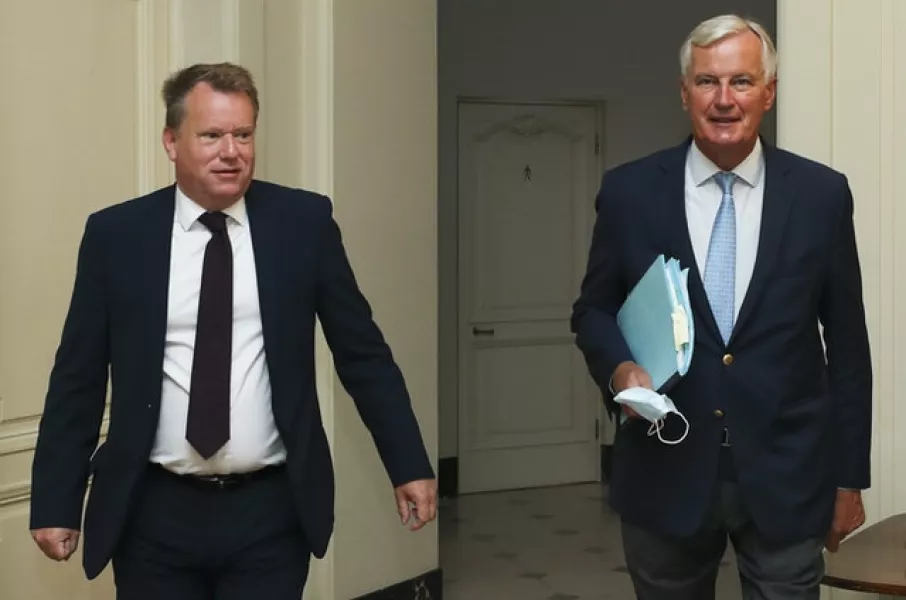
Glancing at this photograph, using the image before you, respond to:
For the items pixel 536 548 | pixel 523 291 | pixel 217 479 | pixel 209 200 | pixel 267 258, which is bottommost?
pixel 536 548

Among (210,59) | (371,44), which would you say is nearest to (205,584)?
(210,59)

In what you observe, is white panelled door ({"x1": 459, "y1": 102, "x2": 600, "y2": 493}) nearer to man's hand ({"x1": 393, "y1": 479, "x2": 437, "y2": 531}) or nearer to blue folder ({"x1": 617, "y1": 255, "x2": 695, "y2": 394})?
man's hand ({"x1": 393, "y1": 479, "x2": 437, "y2": 531})

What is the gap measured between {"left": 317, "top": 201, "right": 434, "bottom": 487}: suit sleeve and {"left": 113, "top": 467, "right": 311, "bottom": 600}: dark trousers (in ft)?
0.72

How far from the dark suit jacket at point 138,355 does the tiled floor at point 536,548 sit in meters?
2.89

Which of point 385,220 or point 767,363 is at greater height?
point 385,220

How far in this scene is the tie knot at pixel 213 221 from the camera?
2.23 meters

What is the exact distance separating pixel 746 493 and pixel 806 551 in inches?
6.6

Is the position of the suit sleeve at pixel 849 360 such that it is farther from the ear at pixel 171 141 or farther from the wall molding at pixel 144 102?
the wall molding at pixel 144 102

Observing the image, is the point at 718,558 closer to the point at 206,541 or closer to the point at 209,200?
the point at 206,541

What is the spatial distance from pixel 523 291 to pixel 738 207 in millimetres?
4903

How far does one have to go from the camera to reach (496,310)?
7.06 meters

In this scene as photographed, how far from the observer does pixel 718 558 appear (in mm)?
2307

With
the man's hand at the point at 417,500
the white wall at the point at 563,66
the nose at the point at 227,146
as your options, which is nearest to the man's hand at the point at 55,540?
the man's hand at the point at 417,500

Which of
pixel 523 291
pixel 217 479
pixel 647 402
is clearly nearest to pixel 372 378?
pixel 217 479
